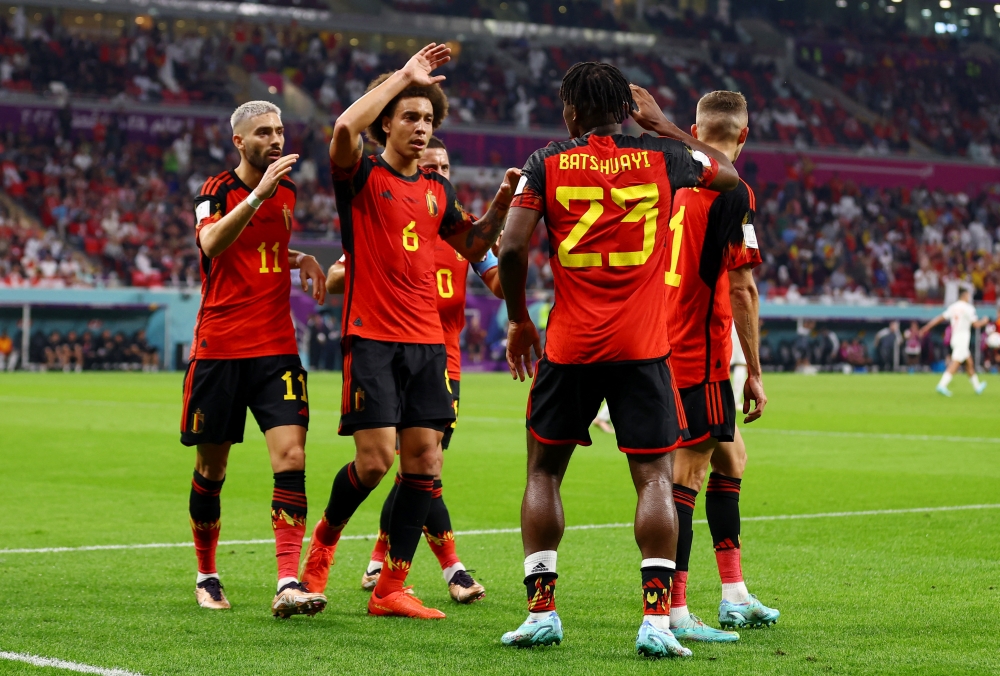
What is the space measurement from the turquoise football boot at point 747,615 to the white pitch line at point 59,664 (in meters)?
2.42

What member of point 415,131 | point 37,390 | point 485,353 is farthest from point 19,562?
point 485,353

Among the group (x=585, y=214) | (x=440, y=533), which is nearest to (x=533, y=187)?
(x=585, y=214)

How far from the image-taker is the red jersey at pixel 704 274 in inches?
217

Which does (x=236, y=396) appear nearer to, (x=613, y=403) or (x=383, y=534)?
(x=383, y=534)

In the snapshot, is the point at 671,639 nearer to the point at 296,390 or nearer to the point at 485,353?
the point at 296,390

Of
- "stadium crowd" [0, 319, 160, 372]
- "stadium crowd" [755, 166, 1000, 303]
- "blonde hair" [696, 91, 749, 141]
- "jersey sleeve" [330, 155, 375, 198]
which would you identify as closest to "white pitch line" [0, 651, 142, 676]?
"jersey sleeve" [330, 155, 375, 198]

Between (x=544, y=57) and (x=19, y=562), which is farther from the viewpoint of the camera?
(x=544, y=57)

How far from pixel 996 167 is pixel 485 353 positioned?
25.6 m

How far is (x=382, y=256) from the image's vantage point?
5.68 metres

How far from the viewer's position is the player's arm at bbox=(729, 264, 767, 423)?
5.62 m

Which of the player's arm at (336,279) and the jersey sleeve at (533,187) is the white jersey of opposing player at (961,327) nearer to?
the player's arm at (336,279)

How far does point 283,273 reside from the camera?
6109mm

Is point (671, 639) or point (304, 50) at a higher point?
point (304, 50)

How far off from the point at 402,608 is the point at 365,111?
2.13 meters
